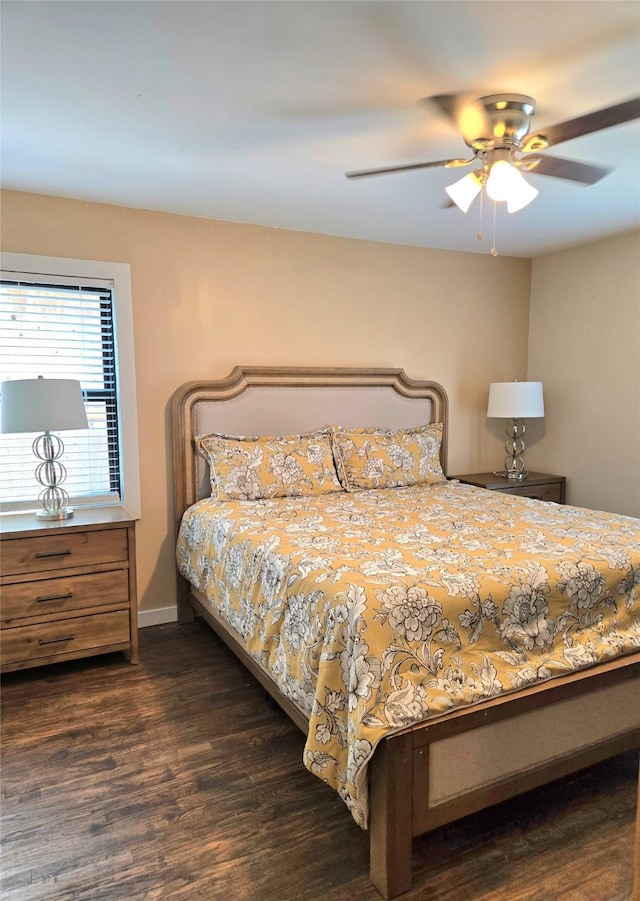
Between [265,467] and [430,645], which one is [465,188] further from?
[265,467]

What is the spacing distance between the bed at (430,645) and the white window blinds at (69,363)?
83cm

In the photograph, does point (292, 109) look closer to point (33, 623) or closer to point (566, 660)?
point (566, 660)

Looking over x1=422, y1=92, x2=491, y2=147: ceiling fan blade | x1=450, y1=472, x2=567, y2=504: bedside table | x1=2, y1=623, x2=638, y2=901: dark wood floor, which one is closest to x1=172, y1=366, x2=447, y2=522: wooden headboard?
x1=450, y1=472, x2=567, y2=504: bedside table

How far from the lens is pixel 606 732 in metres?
1.95

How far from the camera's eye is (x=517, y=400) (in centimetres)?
417

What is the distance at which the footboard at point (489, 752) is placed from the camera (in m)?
1.56

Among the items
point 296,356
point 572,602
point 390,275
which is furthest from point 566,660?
point 390,275

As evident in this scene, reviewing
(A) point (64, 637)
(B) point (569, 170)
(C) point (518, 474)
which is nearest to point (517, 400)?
(C) point (518, 474)

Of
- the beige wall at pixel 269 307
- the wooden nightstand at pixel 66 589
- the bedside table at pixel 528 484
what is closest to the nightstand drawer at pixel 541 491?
the bedside table at pixel 528 484

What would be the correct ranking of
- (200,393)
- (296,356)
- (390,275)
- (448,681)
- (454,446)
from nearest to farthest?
(448,681), (200,393), (296,356), (390,275), (454,446)

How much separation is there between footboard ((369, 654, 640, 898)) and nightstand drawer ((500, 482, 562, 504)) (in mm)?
2190

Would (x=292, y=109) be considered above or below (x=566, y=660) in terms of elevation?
above

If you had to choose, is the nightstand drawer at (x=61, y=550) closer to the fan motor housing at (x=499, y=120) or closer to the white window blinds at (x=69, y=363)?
the white window blinds at (x=69, y=363)

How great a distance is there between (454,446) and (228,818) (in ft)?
10.3
